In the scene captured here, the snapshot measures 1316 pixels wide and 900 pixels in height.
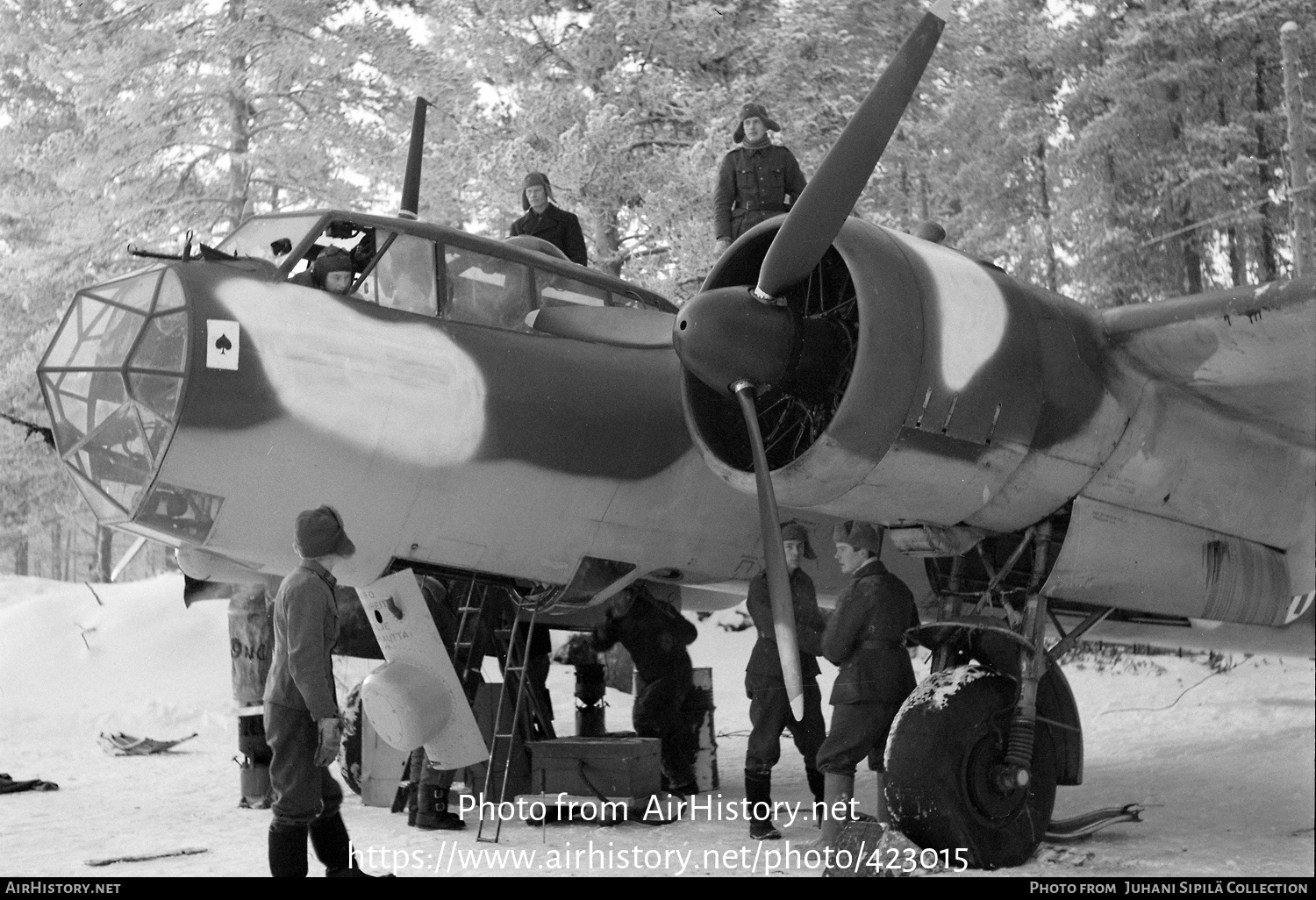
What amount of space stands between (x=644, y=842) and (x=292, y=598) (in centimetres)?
253

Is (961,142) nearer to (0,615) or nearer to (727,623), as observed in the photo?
(727,623)

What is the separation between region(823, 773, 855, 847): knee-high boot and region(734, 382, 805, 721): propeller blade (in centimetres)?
60

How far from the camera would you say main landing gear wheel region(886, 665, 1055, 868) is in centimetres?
579

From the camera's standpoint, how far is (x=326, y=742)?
491 cm

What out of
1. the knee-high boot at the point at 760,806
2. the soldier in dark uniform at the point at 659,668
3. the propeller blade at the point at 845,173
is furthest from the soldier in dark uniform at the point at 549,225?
the knee-high boot at the point at 760,806

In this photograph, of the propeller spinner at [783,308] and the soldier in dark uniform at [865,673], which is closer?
the propeller spinner at [783,308]

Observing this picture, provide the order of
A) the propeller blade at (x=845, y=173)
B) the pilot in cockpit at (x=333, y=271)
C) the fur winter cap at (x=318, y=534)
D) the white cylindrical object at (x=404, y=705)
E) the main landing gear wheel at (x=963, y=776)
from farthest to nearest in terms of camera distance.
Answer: the pilot in cockpit at (x=333, y=271), the white cylindrical object at (x=404, y=705), the main landing gear wheel at (x=963, y=776), the propeller blade at (x=845, y=173), the fur winter cap at (x=318, y=534)

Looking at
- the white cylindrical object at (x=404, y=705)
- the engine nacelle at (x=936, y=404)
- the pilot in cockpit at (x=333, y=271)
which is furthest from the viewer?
the pilot in cockpit at (x=333, y=271)

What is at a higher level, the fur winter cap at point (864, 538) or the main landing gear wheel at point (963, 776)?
Result: the fur winter cap at point (864, 538)

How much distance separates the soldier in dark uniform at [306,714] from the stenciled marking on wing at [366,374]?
3.80 feet

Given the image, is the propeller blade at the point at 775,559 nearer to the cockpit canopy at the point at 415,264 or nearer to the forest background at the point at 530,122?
the cockpit canopy at the point at 415,264

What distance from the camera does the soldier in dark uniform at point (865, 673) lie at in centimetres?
604

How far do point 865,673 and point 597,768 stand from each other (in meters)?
1.85

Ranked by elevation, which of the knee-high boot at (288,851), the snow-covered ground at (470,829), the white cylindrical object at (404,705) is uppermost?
the white cylindrical object at (404,705)
